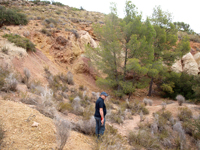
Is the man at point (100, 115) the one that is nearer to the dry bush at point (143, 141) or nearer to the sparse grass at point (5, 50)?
the dry bush at point (143, 141)

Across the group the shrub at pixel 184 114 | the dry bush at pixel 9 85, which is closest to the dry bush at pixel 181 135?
the shrub at pixel 184 114

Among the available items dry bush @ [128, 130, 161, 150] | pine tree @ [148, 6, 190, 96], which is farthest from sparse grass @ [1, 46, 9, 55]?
pine tree @ [148, 6, 190, 96]

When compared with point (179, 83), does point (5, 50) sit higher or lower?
higher

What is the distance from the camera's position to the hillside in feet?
10.1

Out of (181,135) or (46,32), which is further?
(46,32)

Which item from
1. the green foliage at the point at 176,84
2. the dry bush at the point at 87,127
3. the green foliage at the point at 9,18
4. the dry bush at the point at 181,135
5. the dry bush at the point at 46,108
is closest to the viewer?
the dry bush at the point at 46,108

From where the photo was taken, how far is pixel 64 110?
17.5 ft

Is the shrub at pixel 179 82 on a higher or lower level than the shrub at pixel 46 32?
lower

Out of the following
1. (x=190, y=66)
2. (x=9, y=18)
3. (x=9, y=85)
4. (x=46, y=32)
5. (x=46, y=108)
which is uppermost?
(x=9, y=18)

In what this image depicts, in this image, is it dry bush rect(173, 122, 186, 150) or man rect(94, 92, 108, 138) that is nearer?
man rect(94, 92, 108, 138)

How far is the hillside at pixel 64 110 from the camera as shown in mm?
3078

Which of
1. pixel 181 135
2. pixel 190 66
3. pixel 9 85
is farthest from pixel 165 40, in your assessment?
pixel 9 85

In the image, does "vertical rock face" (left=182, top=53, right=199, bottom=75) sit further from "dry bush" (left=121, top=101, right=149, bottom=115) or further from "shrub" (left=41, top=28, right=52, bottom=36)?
"shrub" (left=41, top=28, right=52, bottom=36)

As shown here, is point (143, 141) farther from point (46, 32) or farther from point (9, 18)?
point (9, 18)
